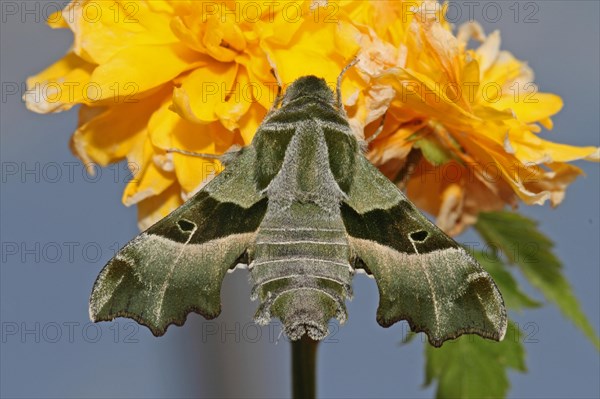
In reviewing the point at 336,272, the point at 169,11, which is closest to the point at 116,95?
the point at 169,11

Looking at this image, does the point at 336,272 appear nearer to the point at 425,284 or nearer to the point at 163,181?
the point at 425,284

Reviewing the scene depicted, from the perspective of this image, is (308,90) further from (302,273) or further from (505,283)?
(505,283)

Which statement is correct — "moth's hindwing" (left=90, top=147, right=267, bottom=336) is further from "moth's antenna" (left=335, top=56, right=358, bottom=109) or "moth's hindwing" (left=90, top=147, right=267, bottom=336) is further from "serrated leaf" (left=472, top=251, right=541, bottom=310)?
"serrated leaf" (left=472, top=251, right=541, bottom=310)

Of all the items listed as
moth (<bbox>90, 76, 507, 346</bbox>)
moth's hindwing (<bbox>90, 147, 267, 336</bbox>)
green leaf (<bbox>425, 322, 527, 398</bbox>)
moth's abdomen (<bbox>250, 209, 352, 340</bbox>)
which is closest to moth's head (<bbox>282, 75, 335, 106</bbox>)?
moth (<bbox>90, 76, 507, 346</bbox>)

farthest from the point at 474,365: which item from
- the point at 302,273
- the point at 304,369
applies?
the point at 302,273

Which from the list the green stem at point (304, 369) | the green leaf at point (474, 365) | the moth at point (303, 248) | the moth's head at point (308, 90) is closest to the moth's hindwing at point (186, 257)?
the moth at point (303, 248)
